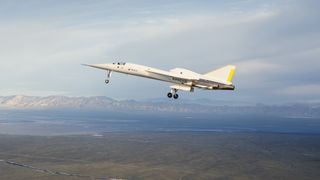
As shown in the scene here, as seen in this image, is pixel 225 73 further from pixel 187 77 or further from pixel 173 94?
pixel 173 94

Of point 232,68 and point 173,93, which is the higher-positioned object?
point 232,68

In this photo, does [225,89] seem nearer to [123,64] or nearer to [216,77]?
[216,77]

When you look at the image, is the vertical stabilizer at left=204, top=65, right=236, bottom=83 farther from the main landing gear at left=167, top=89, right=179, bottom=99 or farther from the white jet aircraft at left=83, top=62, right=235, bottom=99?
the main landing gear at left=167, top=89, right=179, bottom=99

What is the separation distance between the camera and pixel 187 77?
177ft

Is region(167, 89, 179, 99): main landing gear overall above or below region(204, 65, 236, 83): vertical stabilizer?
below

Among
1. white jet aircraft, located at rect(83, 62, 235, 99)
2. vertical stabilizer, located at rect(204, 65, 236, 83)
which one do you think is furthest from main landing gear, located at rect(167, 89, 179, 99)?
vertical stabilizer, located at rect(204, 65, 236, 83)

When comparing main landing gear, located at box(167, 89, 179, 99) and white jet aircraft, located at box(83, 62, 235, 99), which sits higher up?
white jet aircraft, located at box(83, 62, 235, 99)

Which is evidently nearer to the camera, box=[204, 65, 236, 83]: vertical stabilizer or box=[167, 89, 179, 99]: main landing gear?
box=[204, 65, 236, 83]: vertical stabilizer

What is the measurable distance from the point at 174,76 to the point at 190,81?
235 centimetres

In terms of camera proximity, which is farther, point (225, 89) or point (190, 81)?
point (190, 81)

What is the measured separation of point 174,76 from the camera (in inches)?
2159

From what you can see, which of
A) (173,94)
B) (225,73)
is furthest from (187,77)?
(225,73)

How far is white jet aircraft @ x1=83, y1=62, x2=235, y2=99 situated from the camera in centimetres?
5166

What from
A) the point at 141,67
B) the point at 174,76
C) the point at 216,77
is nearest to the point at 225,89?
the point at 216,77
